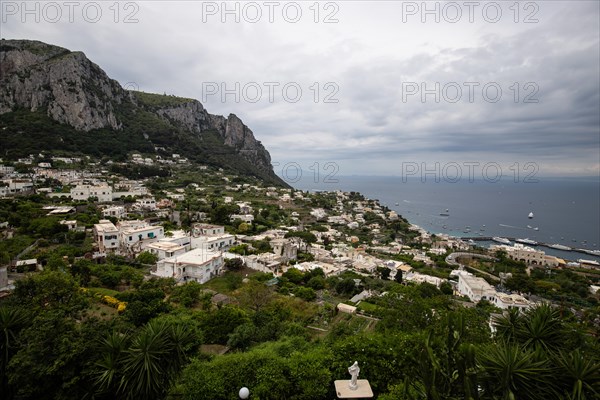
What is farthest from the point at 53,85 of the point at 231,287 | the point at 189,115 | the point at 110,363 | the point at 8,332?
the point at 110,363

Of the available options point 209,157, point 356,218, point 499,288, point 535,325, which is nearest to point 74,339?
point 535,325

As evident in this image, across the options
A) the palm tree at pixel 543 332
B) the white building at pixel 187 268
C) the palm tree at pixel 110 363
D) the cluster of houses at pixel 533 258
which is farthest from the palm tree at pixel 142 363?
the cluster of houses at pixel 533 258

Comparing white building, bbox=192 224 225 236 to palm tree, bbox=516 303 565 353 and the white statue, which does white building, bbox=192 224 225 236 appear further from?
palm tree, bbox=516 303 565 353

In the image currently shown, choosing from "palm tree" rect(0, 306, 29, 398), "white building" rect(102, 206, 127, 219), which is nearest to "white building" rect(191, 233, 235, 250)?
"white building" rect(102, 206, 127, 219)

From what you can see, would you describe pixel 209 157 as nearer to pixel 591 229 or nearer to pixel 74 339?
pixel 74 339

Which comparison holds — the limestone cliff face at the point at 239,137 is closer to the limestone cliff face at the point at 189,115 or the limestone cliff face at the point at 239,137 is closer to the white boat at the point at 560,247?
the limestone cliff face at the point at 189,115

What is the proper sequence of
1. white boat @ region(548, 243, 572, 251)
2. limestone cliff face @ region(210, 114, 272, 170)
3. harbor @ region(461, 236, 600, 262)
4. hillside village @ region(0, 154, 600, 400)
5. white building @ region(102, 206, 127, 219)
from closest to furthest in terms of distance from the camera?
hillside village @ region(0, 154, 600, 400) → white building @ region(102, 206, 127, 219) → harbor @ region(461, 236, 600, 262) → white boat @ region(548, 243, 572, 251) → limestone cliff face @ region(210, 114, 272, 170)
